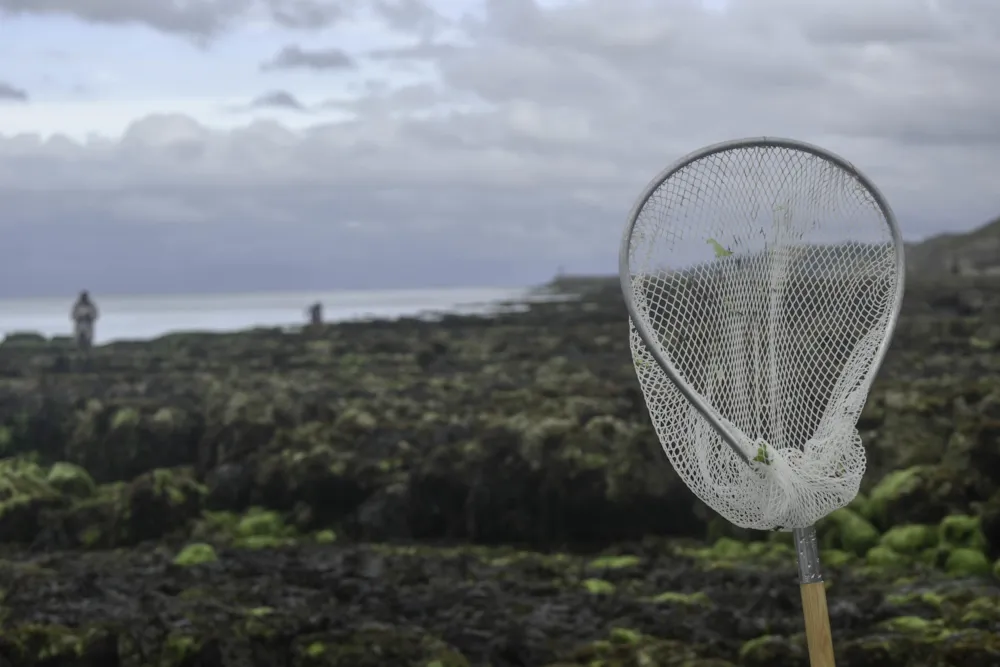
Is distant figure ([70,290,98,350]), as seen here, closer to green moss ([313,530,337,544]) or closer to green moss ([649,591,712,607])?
green moss ([313,530,337,544])

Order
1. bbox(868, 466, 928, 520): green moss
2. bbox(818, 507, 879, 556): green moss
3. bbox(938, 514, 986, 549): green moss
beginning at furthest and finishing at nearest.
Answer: bbox(868, 466, 928, 520): green moss < bbox(818, 507, 879, 556): green moss < bbox(938, 514, 986, 549): green moss

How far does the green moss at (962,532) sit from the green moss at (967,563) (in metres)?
0.11

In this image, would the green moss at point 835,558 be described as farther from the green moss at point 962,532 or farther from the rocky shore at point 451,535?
the green moss at point 962,532

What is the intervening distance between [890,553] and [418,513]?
173 inches

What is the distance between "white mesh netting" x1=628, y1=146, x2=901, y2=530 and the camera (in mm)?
4715

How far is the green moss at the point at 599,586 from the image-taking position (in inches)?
386

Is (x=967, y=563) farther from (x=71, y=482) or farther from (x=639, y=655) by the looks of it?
(x=71, y=482)

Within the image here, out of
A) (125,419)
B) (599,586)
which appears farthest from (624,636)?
(125,419)

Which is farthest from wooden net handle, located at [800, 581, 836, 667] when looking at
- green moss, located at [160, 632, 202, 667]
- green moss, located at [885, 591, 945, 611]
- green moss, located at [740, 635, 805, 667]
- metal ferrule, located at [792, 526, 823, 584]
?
green moss, located at [160, 632, 202, 667]

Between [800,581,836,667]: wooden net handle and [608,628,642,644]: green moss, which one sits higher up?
[800,581,836,667]: wooden net handle

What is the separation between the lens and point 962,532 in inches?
405

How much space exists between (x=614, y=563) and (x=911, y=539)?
2404mm

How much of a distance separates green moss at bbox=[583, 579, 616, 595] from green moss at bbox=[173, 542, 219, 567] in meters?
3.32

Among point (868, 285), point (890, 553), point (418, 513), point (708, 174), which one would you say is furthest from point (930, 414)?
point (708, 174)
